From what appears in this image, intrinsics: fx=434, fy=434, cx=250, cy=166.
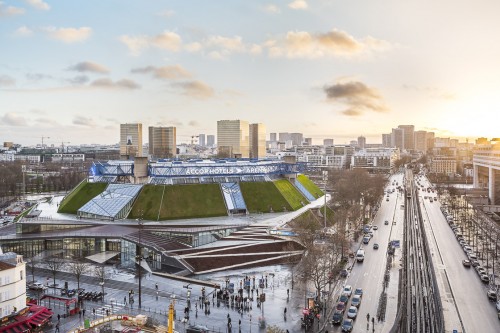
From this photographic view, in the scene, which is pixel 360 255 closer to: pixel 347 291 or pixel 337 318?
pixel 347 291

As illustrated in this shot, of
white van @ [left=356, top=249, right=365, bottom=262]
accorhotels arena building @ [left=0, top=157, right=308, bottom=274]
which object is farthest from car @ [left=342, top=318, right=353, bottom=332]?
white van @ [left=356, top=249, right=365, bottom=262]

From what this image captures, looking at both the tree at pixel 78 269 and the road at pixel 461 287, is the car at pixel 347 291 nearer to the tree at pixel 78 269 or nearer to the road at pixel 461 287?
the road at pixel 461 287

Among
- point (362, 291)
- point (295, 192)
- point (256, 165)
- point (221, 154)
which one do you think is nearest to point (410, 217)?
point (295, 192)

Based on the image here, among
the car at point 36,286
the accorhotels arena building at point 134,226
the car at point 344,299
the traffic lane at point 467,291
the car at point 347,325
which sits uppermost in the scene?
the accorhotels arena building at point 134,226

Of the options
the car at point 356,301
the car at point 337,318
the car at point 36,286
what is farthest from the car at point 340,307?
the car at point 36,286

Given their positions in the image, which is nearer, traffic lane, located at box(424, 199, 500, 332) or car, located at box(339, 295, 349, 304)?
traffic lane, located at box(424, 199, 500, 332)

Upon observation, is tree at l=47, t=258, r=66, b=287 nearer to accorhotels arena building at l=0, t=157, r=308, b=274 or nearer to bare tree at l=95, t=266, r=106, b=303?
accorhotels arena building at l=0, t=157, r=308, b=274

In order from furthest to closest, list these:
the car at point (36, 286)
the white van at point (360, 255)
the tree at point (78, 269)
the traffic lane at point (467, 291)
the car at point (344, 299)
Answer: the white van at point (360, 255), the tree at point (78, 269), the car at point (36, 286), the car at point (344, 299), the traffic lane at point (467, 291)

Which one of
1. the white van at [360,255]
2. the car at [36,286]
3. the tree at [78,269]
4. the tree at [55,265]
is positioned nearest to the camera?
the car at [36,286]

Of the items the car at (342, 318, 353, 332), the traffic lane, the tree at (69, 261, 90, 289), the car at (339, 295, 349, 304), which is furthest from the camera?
the tree at (69, 261, 90, 289)
